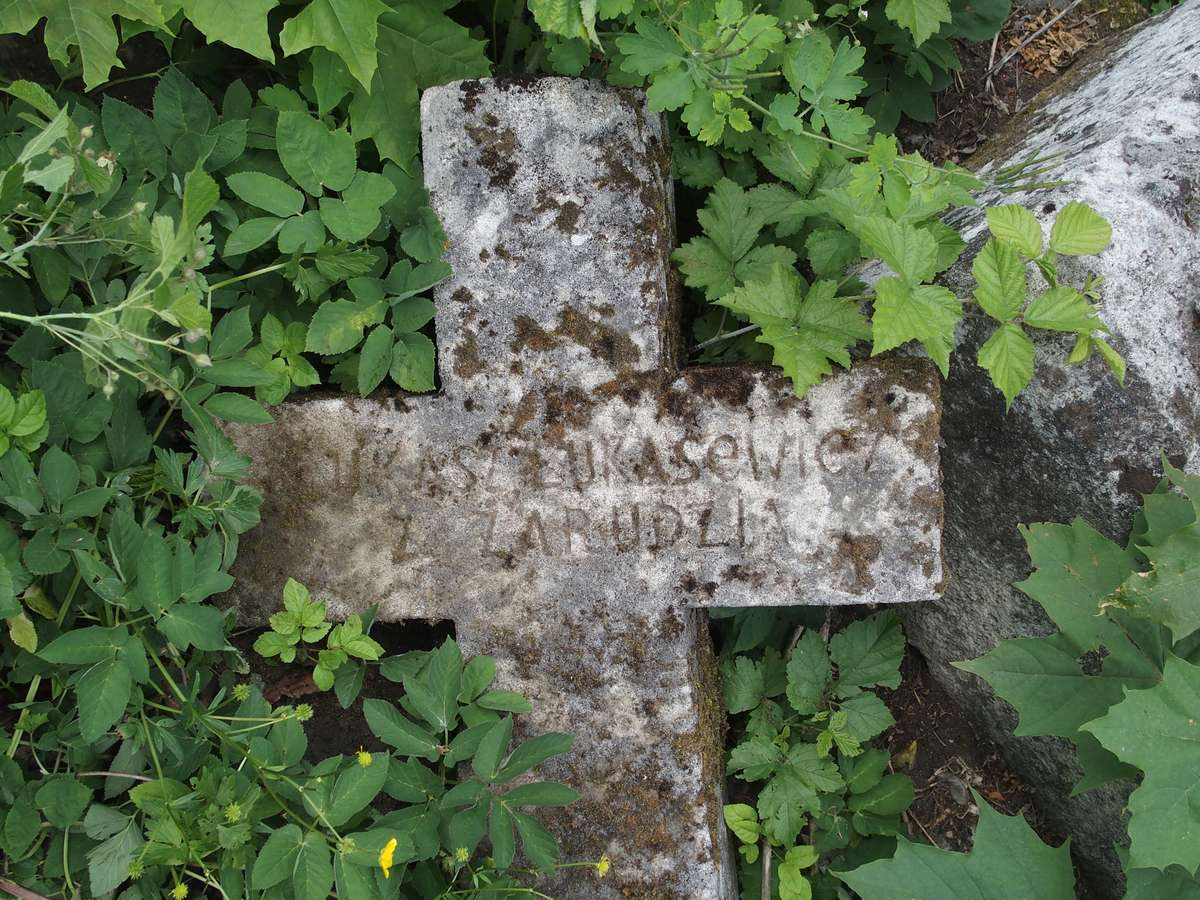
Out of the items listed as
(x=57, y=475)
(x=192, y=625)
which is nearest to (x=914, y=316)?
(x=192, y=625)

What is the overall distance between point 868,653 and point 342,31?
2163mm

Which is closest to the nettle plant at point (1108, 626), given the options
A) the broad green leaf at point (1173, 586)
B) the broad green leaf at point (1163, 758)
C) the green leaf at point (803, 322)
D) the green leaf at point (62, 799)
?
the broad green leaf at point (1173, 586)

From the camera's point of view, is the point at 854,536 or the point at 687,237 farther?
the point at 687,237

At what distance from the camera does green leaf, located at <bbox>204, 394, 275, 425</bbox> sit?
7.00ft

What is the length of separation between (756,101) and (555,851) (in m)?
1.95

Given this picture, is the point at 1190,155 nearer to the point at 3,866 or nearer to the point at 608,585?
the point at 608,585

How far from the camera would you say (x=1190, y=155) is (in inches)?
94.0

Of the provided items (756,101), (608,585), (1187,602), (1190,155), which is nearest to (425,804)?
(608,585)

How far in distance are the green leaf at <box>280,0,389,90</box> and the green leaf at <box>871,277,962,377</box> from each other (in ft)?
4.17

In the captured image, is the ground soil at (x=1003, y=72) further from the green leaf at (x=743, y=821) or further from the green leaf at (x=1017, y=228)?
the green leaf at (x=743, y=821)

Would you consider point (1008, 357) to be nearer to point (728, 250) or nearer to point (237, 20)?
point (728, 250)

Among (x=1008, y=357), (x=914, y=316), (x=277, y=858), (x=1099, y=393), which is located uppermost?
(x=914, y=316)

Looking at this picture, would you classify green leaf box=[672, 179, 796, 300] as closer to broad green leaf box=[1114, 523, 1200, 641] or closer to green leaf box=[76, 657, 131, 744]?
broad green leaf box=[1114, 523, 1200, 641]

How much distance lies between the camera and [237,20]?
2084 mm
